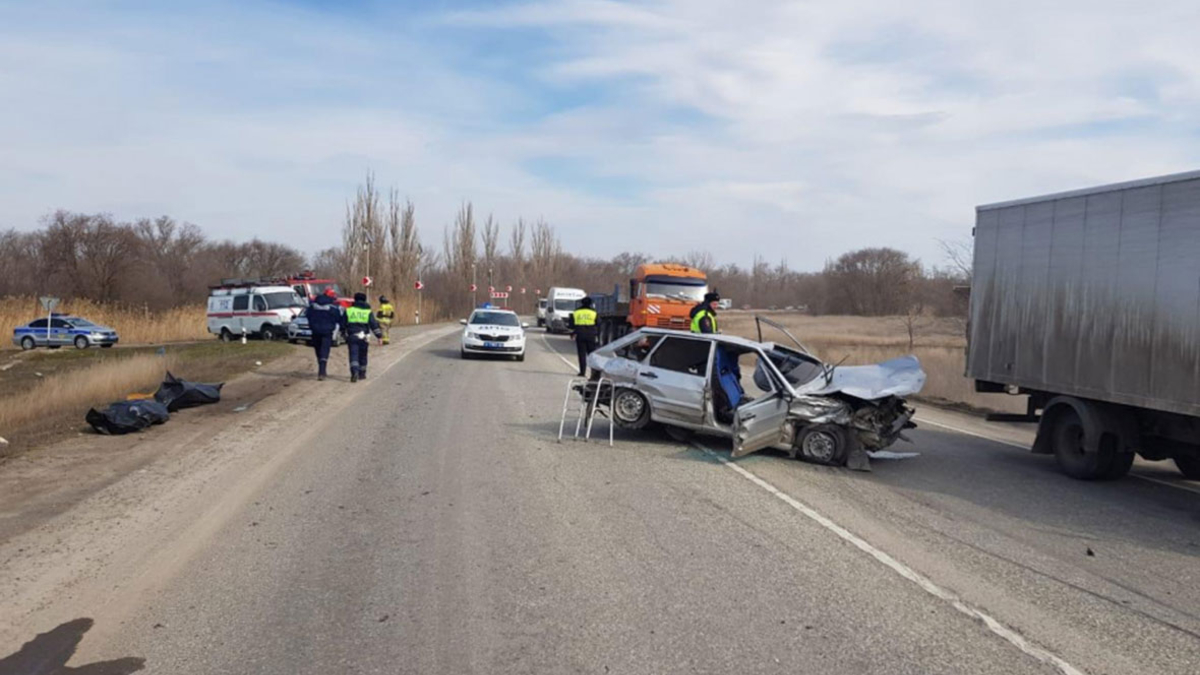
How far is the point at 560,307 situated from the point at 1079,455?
3931 cm

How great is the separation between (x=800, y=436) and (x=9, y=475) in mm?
8514

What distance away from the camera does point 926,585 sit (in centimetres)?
604

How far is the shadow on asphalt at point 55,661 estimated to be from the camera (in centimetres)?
445

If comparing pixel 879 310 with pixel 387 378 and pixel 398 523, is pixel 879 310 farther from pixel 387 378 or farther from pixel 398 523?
pixel 398 523

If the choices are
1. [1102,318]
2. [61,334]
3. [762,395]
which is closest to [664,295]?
[762,395]

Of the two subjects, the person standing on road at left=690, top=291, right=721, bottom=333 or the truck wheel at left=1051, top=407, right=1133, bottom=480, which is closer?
the truck wheel at left=1051, top=407, right=1133, bottom=480

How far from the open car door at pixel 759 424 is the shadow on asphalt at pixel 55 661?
23.1ft

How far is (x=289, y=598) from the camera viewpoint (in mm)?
5562

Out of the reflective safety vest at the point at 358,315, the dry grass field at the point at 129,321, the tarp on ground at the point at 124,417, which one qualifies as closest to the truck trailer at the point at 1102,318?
the tarp on ground at the point at 124,417

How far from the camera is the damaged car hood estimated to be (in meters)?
10.4

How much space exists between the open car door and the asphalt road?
1.06ft

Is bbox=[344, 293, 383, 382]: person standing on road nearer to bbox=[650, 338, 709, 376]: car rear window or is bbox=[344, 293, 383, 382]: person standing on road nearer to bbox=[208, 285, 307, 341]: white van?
bbox=[650, 338, 709, 376]: car rear window

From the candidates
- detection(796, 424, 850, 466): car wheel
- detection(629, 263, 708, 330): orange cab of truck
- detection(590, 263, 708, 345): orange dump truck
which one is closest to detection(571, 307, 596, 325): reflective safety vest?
detection(590, 263, 708, 345): orange dump truck

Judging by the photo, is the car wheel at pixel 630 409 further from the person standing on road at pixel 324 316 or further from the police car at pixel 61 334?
the police car at pixel 61 334
